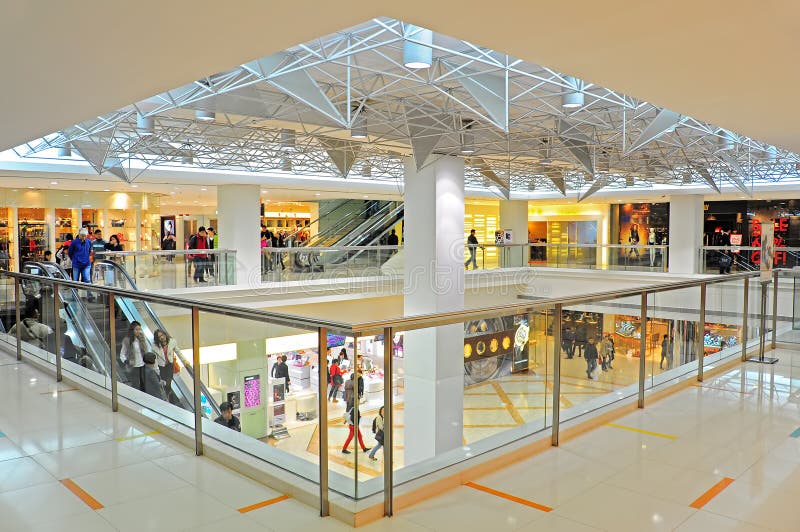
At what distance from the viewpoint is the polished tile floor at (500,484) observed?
3.35 meters

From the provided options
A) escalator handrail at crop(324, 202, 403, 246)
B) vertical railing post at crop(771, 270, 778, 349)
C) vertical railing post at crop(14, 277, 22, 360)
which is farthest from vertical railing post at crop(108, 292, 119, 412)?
escalator handrail at crop(324, 202, 403, 246)

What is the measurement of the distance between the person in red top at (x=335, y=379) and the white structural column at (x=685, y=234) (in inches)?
1052

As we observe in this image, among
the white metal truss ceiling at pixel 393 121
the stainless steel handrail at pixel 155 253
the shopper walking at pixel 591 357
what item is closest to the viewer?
the shopper walking at pixel 591 357

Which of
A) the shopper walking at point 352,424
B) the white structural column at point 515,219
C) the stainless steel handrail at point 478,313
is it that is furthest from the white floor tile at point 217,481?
the white structural column at point 515,219

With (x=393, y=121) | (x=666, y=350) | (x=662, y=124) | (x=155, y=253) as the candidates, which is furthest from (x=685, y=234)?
Result: (x=666, y=350)

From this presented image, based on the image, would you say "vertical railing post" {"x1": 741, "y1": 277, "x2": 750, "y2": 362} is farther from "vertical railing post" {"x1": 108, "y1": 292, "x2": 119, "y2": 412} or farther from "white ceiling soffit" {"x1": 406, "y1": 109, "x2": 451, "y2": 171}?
"white ceiling soffit" {"x1": 406, "y1": 109, "x2": 451, "y2": 171}

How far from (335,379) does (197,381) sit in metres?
1.49

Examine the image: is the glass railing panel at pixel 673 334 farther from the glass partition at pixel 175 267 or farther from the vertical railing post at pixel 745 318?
the glass partition at pixel 175 267

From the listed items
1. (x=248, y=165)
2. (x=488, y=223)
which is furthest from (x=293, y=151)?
A: (x=488, y=223)

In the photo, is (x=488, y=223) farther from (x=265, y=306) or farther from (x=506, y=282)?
(x=265, y=306)

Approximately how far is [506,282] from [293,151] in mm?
12762

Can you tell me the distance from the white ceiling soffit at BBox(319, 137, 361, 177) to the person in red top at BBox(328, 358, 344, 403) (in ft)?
48.8

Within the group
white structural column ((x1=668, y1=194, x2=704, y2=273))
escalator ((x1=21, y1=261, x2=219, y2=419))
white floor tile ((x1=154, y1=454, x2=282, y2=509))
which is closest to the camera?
white floor tile ((x1=154, y1=454, x2=282, y2=509))

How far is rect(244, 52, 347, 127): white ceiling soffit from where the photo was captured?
10.2m
